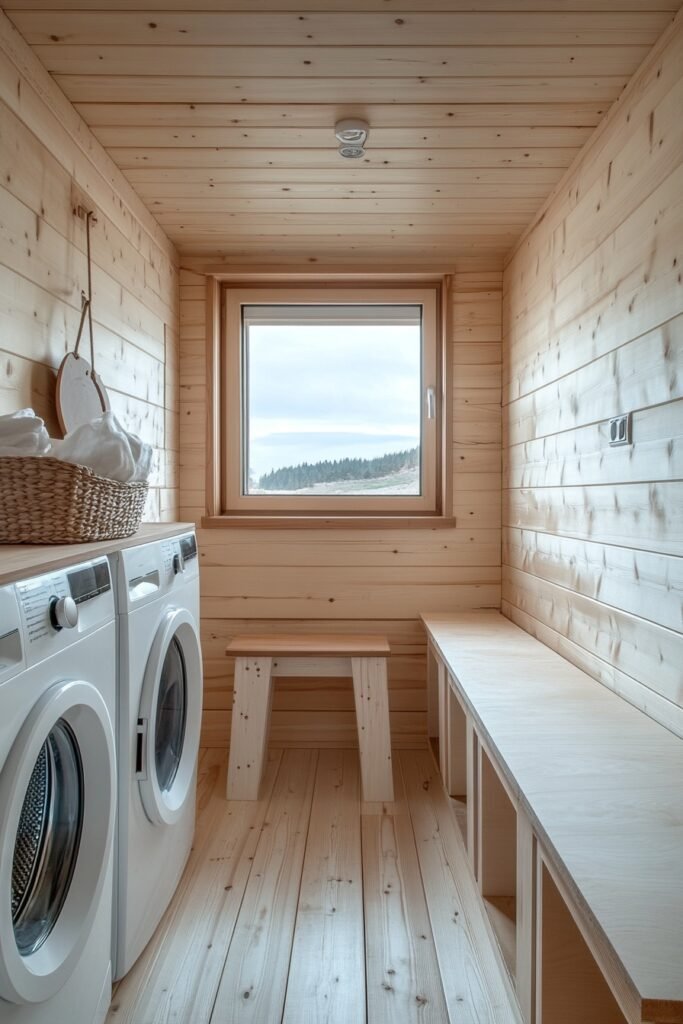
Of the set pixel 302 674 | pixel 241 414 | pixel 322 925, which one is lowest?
pixel 322 925

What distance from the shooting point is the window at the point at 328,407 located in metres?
2.97

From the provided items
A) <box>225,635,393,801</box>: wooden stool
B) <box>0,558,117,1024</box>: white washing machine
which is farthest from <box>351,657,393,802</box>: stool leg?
<box>0,558,117,1024</box>: white washing machine

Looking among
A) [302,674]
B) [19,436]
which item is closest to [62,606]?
[19,436]

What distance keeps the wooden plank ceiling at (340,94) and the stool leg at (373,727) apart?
5.21ft

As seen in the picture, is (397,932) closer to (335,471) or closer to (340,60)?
(335,471)

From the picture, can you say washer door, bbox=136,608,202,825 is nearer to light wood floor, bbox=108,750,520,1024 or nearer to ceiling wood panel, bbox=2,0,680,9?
light wood floor, bbox=108,750,520,1024

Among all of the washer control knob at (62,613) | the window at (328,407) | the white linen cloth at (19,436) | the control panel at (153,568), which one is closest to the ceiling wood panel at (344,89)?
the white linen cloth at (19,436)

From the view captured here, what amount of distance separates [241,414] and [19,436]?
1.75m

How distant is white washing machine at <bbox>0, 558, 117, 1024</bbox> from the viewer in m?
0.90

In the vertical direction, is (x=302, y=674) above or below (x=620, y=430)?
below

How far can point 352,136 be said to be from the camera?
74.5 inches

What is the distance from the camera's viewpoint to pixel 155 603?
1569 mm

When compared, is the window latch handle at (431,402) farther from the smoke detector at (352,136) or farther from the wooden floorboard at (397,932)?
the wooden floorboard at (397,932)

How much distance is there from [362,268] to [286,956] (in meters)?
2.35
